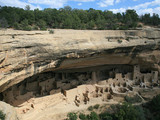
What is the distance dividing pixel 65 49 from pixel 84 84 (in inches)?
206

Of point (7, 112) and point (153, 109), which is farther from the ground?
point (7, 112)

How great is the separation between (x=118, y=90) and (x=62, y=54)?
25.1ft

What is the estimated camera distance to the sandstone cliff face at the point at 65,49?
7703mm

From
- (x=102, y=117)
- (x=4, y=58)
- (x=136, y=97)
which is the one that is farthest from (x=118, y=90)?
(x=4, y=58)

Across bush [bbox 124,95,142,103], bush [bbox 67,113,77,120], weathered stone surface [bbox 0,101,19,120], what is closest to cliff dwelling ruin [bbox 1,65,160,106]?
bush [bbox 124,95,142,103]

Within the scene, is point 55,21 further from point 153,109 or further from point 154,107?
point 153,109

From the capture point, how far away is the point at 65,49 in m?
9.62

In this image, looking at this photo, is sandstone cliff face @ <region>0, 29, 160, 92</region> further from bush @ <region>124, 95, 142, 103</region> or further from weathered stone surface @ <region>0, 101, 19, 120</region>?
bush @ <region>124, 95, 142, 103</region>

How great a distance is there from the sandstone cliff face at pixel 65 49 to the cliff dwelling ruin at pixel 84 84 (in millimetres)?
1784

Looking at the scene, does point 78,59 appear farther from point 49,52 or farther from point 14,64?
point 14,64

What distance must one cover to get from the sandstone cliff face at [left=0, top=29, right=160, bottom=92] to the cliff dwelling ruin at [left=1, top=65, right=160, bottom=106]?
1.78 m

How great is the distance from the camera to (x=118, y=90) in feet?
45.8

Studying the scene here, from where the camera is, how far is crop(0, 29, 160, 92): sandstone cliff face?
25.3 feet

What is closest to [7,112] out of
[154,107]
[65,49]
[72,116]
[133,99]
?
[65,49]
